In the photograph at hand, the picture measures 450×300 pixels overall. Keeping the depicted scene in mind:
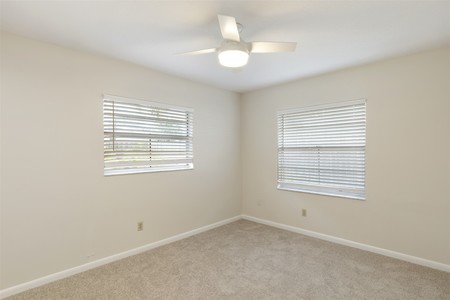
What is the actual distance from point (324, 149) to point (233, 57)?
227cm

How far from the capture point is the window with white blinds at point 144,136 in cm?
291

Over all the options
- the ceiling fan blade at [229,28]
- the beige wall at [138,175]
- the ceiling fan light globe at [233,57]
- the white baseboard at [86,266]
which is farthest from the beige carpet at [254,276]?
the ceiling fan blade at [229,28]

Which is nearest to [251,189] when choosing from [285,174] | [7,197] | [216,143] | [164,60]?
[285,174]

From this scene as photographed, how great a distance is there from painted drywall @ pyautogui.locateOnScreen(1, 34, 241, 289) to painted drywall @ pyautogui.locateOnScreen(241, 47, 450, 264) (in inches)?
84.2

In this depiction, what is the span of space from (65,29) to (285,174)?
3.40 m

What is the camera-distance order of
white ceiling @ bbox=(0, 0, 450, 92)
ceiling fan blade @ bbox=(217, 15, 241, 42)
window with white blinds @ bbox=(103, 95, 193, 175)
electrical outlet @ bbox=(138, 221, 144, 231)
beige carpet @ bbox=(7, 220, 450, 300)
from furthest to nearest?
electrical outlet @ bbox=(138, 221, 144, 231) → window with white blinds @ bbox=(103, 95, 193, 175) → beige carpet @ bbox=(7, 220, 450, 300) → white ceiling @ bbox=(0, 0, 450, 92) → ceiling fan blade @ bbox=(217, 15, 241, 42)

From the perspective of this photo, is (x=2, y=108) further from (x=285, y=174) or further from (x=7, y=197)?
(x=285, y=174)

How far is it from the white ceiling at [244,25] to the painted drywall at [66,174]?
27 centimetres

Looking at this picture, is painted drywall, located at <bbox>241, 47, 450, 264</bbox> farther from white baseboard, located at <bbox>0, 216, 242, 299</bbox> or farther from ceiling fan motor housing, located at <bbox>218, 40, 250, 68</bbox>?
A: ceiling fan motor housing, located at <bbox>218, 40, 250, 68</bbox>

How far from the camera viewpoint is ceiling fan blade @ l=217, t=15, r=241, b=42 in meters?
1.58

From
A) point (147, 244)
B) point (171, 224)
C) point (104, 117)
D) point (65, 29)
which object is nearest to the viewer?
point (65, 29)

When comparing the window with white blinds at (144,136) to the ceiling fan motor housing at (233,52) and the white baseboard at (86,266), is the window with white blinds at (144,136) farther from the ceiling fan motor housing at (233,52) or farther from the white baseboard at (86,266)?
the ceiling fan motor housing at (233,52)

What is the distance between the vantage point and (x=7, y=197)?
223 cm

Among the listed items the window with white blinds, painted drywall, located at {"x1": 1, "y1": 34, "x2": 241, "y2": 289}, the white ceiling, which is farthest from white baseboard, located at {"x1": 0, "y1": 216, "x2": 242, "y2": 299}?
the white ceiling
